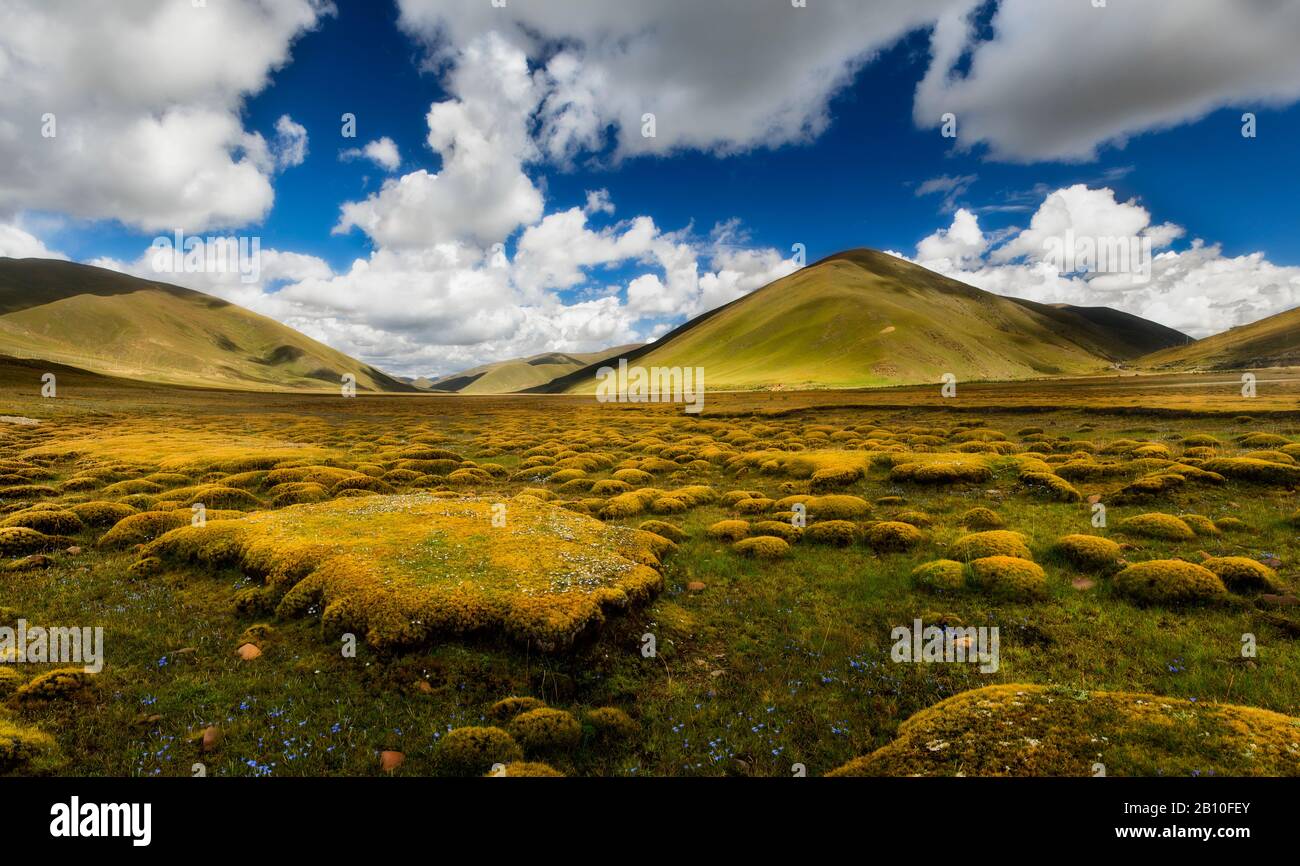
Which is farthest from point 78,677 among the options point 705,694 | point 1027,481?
point 1027,481

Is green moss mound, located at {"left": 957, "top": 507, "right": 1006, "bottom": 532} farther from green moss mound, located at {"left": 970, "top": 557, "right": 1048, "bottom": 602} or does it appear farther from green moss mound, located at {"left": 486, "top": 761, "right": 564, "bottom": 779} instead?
green moss mound, located at {"left": 486, "top": 761, "right": 564, "bottom": 779}

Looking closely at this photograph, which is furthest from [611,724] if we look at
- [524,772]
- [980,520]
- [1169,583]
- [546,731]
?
[980,520]

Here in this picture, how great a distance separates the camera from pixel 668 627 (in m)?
13.9

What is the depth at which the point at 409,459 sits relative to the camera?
3938cm

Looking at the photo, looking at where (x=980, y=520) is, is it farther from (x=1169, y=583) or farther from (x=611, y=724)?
(x=611, y=724)

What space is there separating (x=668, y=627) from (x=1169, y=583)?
13698 mm

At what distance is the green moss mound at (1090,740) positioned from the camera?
6.42m

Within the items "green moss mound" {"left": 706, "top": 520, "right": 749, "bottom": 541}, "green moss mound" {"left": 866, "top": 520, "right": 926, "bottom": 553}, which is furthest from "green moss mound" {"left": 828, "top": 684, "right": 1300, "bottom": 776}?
"green moss mound" {"left": 706, "top": 520, "right": 749, "bottom": 541}

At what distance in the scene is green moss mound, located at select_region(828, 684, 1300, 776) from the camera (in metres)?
6.42

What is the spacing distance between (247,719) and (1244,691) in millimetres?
18987

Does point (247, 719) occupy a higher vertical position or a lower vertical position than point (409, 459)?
lower

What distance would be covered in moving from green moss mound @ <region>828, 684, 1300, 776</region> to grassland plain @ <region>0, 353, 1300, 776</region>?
0.04 meters
